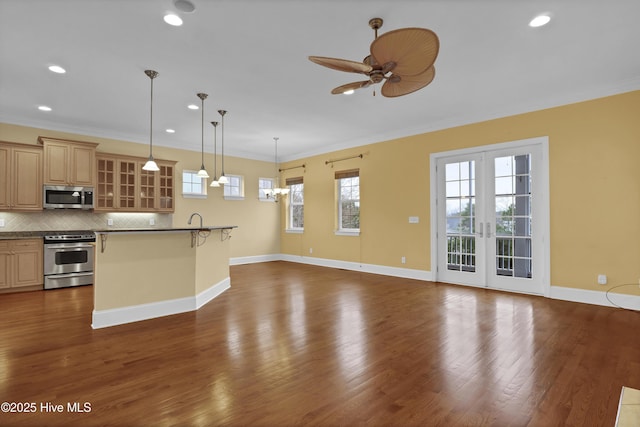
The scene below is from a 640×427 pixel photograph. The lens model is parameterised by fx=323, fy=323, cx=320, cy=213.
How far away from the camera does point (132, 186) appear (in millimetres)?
6504

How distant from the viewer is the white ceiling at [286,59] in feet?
9.14

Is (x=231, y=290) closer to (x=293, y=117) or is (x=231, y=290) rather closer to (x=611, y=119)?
(x=293, y=117)

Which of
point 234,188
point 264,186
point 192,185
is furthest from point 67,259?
point 264,186

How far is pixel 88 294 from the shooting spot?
16.8 ft

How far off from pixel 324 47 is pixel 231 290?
151 inches

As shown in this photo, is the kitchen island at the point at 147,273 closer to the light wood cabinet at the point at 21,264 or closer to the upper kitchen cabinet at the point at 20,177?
the light wood cabinet at the point at 21,264

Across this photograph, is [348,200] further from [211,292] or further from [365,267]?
[211,292]

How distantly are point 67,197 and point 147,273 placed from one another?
3.29 metres

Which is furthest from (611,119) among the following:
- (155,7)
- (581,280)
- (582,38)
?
(155,7)

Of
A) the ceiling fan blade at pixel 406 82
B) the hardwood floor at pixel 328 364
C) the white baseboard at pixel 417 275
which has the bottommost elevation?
the hardwood floor at pixel 328 364

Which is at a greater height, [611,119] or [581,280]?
[611,119]

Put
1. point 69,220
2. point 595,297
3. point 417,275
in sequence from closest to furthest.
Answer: point 595,297
point 69,220
point 417,275

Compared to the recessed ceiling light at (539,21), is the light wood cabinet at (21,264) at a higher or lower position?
lower

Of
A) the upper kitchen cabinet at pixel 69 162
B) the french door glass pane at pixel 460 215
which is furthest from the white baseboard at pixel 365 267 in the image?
the upper kitchen cabinet at pixel 69 162
